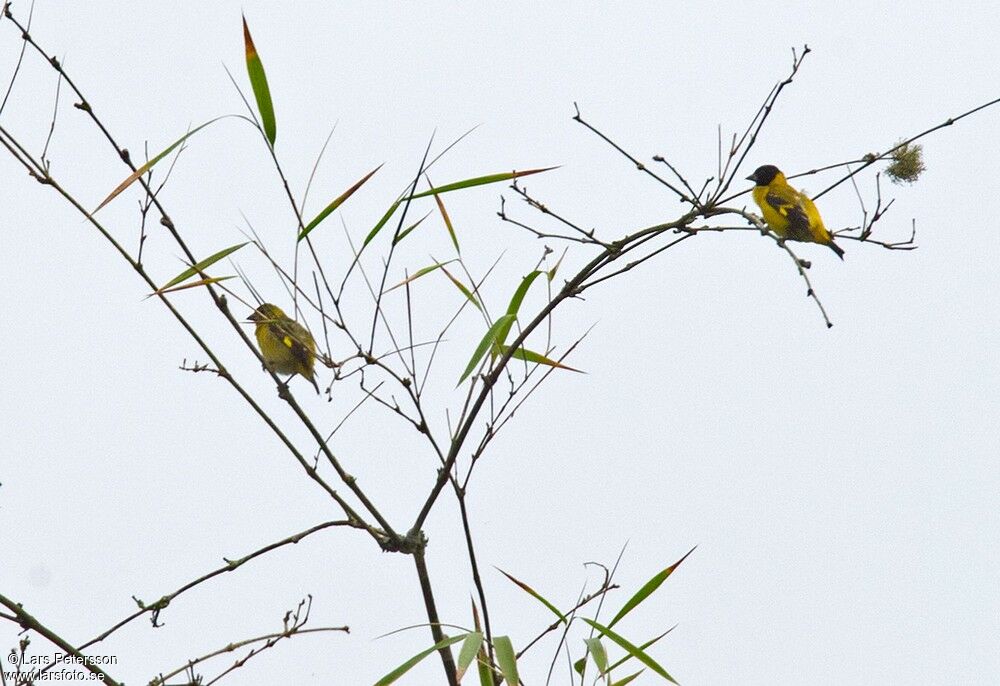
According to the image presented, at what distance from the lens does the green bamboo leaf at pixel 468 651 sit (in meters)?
2.02

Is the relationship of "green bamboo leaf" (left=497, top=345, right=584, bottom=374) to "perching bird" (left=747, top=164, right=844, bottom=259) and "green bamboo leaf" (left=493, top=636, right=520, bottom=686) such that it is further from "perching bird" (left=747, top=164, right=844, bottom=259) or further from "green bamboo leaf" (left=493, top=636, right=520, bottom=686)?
"perching bird" (left=747, top=164, right=844, bottom=259)

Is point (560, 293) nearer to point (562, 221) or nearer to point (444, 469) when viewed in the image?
point (562, 221)

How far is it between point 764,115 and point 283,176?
3.39 feet

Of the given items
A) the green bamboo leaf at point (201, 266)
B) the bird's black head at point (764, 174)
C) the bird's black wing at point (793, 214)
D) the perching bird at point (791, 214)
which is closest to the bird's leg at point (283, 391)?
the green bamboo leaf at point (201, 266)

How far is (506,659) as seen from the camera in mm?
2076

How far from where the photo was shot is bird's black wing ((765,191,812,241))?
446cm

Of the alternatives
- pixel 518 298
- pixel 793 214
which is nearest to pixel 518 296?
pixel 518 298

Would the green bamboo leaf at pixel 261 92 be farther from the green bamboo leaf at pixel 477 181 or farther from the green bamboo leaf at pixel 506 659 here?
the green bamboo leaf at pixel 506 659

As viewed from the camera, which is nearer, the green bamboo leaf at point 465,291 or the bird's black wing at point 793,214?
the green bamboo leaf at point 465,291

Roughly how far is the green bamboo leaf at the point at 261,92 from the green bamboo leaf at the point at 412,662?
1.04 metres

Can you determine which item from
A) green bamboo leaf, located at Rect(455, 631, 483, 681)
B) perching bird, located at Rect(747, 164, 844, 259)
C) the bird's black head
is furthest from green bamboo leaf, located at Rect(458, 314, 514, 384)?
the bird's black head

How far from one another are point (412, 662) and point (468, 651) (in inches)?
5.4

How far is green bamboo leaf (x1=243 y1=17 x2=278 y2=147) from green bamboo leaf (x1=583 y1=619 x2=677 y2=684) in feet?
3.94

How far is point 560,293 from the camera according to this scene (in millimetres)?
2170
